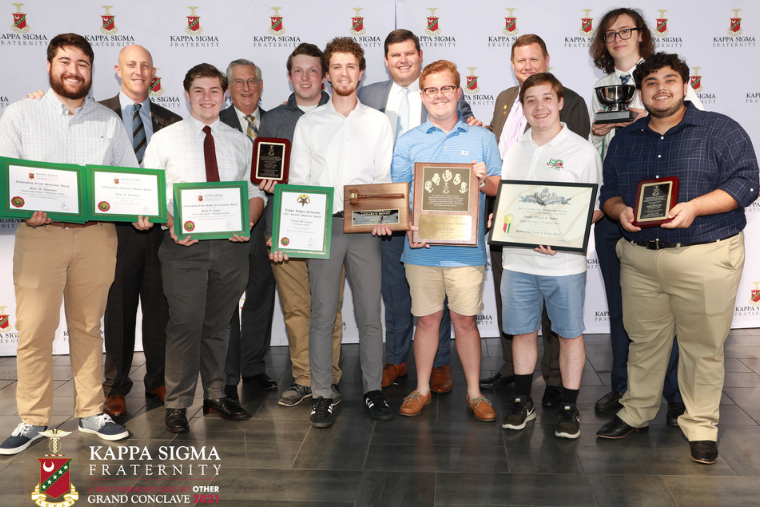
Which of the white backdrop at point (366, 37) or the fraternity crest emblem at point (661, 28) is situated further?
the fraternity crest emblem at point (661, 28)

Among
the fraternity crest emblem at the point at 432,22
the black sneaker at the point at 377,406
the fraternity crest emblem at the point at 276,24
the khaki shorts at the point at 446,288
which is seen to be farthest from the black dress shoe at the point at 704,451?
the fraternity crest emblem at the point at 276,24

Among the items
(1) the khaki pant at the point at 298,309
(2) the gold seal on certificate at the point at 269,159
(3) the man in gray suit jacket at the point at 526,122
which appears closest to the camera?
(2) the gold seal on certificate at the point at 269,159

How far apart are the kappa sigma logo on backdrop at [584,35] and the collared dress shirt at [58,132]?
3.78 meters

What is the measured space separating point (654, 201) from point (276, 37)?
3.48 meters

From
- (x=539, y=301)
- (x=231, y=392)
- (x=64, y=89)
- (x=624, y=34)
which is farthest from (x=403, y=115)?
(x=231, y=392)

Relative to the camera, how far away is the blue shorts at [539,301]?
3.16 metres

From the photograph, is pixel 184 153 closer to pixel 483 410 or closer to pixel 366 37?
pixel 483 410

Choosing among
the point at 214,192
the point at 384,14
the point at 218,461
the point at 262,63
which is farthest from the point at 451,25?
the point at 218,461

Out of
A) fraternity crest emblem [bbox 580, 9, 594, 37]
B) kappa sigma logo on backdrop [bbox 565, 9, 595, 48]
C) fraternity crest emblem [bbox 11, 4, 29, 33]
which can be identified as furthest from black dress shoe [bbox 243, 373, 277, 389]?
fraternity crest emblem [bbox 580, 9, 594, 37]

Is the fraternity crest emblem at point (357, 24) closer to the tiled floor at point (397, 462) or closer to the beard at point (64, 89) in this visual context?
the beard at point (64, 89)

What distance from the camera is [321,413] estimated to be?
11.4ft

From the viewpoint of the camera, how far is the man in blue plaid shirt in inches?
114

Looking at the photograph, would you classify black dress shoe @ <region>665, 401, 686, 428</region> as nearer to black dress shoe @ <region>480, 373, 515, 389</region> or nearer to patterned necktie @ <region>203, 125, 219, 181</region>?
black dress shoe @ <region>480, 373, 515, 389</region>

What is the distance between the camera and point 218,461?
120 inches
